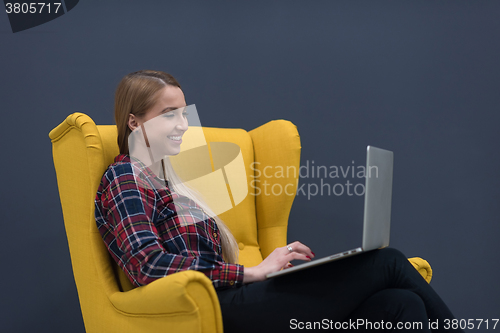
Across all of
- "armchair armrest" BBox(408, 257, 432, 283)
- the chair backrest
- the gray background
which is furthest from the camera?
the gray background

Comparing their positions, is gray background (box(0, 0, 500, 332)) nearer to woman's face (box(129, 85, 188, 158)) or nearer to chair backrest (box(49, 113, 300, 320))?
chair backrest (box(49, 113, 300, 320))

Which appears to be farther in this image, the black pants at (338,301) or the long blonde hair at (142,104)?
the long blonde hair at (142,104)

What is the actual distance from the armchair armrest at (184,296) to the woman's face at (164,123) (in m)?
0.42

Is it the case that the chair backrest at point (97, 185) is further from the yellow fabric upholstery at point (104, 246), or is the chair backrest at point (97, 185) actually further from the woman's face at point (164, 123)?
the woman's face at point (164, 123)

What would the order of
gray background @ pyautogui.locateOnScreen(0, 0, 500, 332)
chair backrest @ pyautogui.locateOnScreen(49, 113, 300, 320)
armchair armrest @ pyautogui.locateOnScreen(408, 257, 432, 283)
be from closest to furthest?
chair backrest @ pyautogui.locateOnScreen(49, 113, 300, 320)
armchair armrest @ pyautogui.locateOnScreen(408, 257, 432, 283)
gray background @ pyautogui.locateOnScreen(0, 0, 500, 332)

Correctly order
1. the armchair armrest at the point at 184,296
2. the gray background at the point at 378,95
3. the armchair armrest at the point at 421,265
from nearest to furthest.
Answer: the armchair armrest at the point at 184,296 → the armchair armrest at the point at 421,265 → the gray background at the point at 378,95

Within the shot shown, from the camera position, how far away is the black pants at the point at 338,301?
0.91 metres

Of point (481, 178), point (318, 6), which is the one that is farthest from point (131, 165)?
point (481, 178)

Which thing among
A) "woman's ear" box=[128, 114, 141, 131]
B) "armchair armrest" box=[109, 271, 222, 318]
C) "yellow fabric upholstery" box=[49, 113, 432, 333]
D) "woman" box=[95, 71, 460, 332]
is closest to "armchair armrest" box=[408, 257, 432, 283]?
"yellow fabric upholstery" box=[49, 113, 432, 333]

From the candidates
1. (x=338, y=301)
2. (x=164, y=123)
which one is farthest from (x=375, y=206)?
(x=164, y=123)

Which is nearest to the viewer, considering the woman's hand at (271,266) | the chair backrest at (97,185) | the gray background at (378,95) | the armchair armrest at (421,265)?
the woman's hand at (271,266)

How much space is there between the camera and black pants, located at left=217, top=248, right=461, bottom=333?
914 mm

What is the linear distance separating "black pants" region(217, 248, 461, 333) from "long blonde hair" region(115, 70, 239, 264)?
0.27 meters

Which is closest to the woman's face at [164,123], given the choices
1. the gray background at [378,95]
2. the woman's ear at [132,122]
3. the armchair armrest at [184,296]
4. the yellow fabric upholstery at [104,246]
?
the woman's ear at [132,122]
